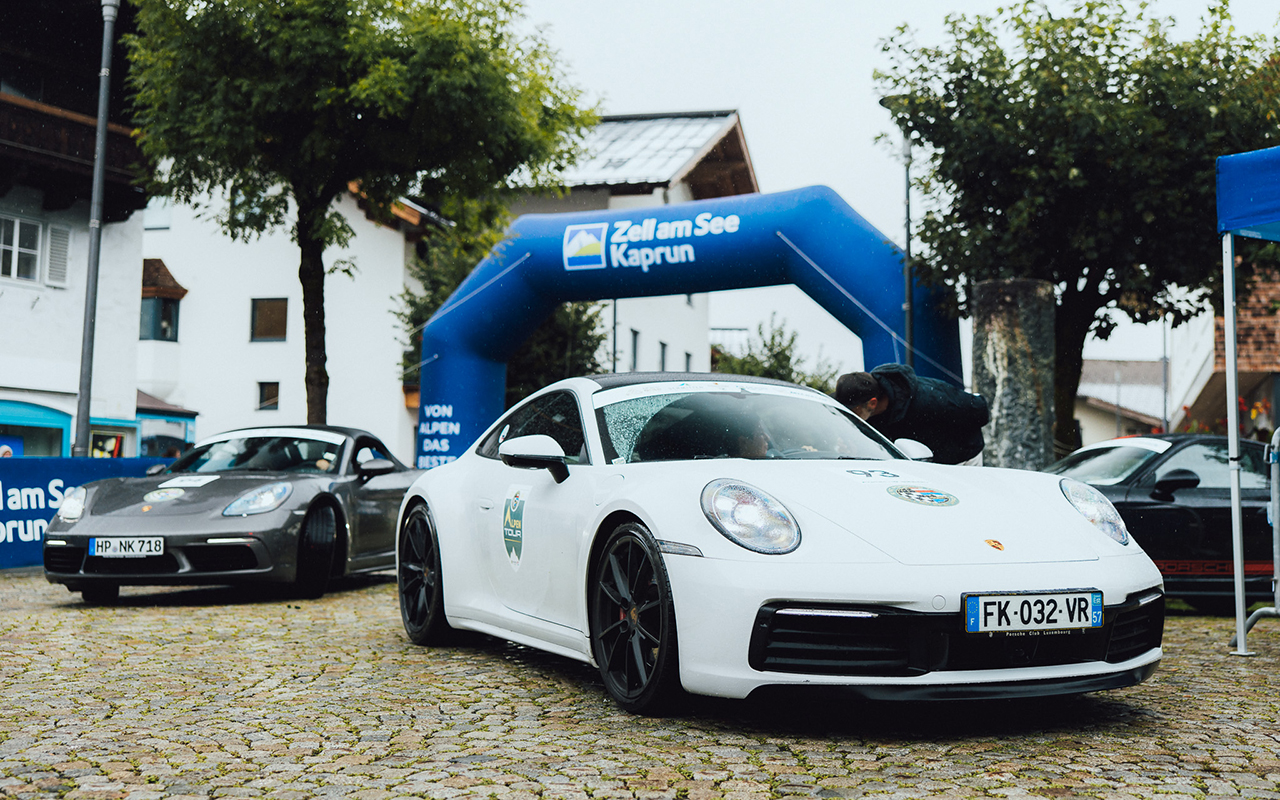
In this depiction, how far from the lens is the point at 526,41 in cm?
→ 1612

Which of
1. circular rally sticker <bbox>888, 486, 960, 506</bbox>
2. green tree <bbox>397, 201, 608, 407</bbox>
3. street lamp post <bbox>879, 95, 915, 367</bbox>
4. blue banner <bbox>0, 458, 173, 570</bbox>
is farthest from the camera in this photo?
green tree <bbox>397, 201, 608, 407</bbox>

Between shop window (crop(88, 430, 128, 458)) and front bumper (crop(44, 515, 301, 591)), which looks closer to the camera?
front bumper (crop(44, 515, 301, 591))

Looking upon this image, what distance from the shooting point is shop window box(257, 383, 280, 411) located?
3250cm

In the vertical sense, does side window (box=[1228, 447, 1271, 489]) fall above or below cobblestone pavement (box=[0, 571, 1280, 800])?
above

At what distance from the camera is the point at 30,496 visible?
12.1m

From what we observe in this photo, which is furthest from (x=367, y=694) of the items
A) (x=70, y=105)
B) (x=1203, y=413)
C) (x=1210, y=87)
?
(x=1203, y=413)

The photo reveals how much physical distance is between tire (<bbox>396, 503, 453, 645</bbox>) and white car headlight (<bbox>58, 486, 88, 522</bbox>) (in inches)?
115

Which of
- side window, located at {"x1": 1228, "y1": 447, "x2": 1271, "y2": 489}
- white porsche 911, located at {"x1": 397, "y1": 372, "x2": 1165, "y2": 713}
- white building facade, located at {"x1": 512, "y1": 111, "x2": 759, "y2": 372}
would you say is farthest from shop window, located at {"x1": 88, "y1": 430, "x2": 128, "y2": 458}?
white porsche 911, located at {"x1": 397, "y1": 372, "x2": 1165, "y2": 713}

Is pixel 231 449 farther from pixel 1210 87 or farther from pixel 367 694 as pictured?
pixel 1210 87

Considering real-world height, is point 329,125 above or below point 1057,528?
above

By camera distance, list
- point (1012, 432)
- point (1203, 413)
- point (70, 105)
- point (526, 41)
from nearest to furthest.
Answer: point (1012, 432) < point (526, 41) < point (70, 105) < point (1203, 413)

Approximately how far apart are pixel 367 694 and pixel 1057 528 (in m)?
2.68

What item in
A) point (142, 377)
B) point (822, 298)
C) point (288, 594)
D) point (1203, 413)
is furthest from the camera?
point (142, 377)

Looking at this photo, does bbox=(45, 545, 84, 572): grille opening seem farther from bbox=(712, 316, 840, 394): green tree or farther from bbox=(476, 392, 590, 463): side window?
bbox=(712, 316, 840, 394): green tree
